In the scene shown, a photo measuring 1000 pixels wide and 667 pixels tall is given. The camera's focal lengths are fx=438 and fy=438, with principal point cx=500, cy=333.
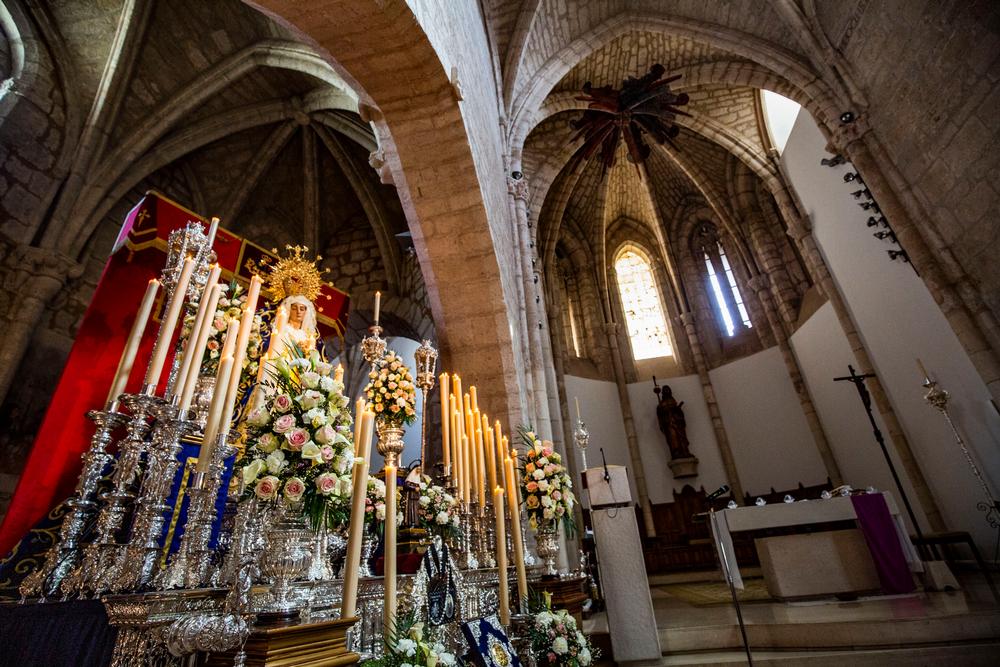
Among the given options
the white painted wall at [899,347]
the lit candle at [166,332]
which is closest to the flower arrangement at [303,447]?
the lit candle at [166,332]

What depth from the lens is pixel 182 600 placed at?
120cm

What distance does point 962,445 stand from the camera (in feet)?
17.9

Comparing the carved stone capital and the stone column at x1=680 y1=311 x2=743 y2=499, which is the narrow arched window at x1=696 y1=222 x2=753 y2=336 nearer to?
the stone column at x1=680 y1=311 x2=743 y2=499

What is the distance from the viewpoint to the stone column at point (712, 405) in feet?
33.4

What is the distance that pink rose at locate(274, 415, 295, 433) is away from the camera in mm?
1312

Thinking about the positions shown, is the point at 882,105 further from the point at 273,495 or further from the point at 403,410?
the point at 273,495

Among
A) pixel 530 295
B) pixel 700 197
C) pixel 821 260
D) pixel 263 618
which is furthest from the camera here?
pixel 700 197

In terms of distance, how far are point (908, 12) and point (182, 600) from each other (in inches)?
356

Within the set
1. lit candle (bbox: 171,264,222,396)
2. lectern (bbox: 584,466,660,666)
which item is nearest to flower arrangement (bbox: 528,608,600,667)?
lectern (bbox: 584,466,660,666)

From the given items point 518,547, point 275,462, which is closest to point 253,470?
point 275,462

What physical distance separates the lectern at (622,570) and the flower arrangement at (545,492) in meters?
0.70

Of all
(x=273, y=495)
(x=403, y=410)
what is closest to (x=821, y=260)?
(x=403, y=410)

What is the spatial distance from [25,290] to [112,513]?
274 inches

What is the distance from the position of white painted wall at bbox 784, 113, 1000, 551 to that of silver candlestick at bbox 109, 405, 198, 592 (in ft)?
26.2
